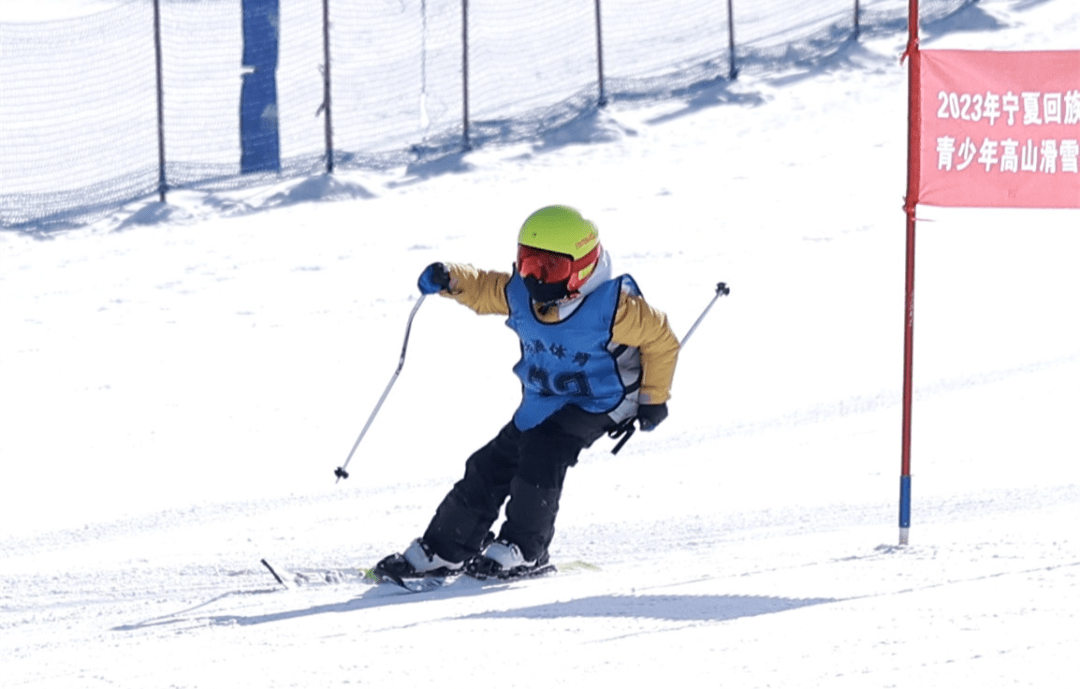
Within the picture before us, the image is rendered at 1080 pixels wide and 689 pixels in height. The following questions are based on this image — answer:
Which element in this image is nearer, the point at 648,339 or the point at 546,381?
the point at 648,339

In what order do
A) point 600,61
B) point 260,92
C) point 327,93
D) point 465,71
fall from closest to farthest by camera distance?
point 327,93, point 465,71, point 600,61, point 260,92

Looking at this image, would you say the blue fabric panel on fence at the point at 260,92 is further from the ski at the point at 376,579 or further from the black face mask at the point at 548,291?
the black face mask at the point at 548,291

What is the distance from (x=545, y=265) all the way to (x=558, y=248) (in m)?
0.08

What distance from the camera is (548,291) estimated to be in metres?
5.15

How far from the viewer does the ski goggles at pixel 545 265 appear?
5105 millimetres

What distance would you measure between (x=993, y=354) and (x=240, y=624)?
6007 mm

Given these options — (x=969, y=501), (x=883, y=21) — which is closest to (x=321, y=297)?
(x=969, y=501)

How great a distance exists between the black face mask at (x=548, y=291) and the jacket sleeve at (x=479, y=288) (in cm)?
29

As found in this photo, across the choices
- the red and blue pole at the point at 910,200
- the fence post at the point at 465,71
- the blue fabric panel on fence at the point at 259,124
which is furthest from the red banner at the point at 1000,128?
the blue fabric panel on fence at the point at 259,124

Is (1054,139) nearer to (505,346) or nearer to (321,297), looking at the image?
(505,346)

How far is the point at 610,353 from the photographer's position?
17.3ft

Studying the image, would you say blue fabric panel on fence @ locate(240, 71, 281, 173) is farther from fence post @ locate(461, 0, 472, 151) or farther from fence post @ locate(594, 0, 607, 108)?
fence post @ locate(594, 0, 607, 108)

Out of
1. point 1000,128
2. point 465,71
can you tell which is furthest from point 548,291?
point 465,71

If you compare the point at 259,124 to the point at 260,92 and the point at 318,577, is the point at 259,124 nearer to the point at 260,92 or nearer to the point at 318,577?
the point at 260,92
